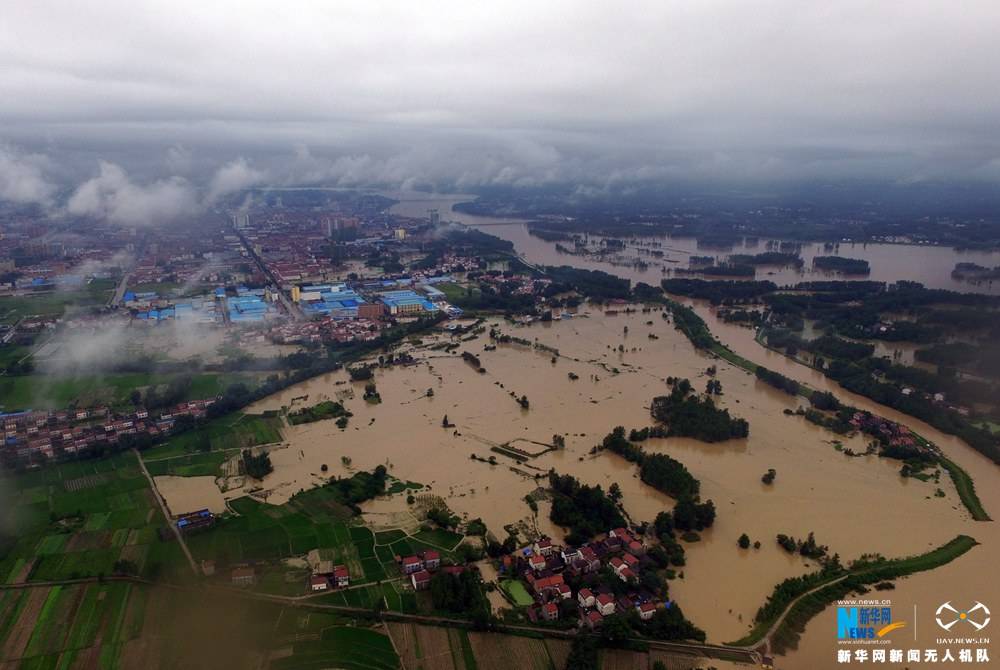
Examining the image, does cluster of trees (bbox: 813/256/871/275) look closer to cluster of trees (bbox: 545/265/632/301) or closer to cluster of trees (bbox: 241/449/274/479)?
cluster of trees (bbox: 545/265/632/301)

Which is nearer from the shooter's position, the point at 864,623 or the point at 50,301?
the point at 864,623

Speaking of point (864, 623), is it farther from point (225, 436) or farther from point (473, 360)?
point (473, 360)

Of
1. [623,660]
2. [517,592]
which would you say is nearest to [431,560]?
[517,592]

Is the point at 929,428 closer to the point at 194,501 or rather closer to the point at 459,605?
the point at 459,605

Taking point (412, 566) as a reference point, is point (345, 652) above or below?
below

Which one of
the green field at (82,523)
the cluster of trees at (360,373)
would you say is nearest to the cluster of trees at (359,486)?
the green field at (82,523)

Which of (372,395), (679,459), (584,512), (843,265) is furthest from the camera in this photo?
(843,265)

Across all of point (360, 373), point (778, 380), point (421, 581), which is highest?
point (778, 380)

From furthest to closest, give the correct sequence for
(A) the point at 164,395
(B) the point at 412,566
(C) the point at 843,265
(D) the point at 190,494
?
1. (C) the point at 843,265
2. (A) the point at 164,395
3. (D) the point at 190,494
4. (B) the point at 412,566
